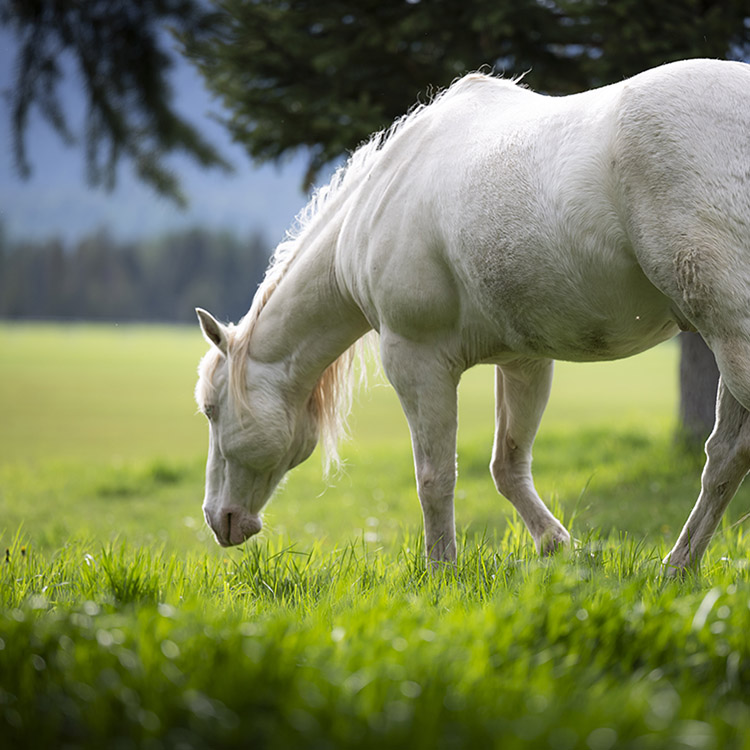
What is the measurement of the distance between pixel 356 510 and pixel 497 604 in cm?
554

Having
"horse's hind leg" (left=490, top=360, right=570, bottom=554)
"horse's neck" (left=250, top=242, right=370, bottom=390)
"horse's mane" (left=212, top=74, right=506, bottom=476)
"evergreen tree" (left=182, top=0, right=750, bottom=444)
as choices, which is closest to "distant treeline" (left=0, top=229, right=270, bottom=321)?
"evergreen tree" (left=182, top=0, right=750, bottom=444)

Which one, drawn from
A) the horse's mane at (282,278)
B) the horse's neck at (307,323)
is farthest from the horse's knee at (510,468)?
the horse's neck at (307,323)

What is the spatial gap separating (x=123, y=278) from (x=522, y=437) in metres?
87.6

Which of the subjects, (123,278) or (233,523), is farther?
(123,278)

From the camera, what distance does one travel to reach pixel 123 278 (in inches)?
3410

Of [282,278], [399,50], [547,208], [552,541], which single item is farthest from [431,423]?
[399,50]

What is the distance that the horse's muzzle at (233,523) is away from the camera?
13.4ft

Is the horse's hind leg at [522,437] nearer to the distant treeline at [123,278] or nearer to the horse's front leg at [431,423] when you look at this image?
the horse's front leg at [431,423]

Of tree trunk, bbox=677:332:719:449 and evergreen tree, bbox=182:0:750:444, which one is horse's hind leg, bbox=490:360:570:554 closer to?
evergreen tree, bbox=182:0:750:444

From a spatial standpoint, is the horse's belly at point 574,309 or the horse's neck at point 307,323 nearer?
the horse's belly at point 574,309

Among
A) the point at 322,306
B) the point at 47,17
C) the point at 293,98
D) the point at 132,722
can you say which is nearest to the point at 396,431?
the point at 293,98

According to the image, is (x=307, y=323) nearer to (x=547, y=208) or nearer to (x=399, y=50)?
(x=547, y=208)

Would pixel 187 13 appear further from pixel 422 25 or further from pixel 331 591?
pixel 422 25

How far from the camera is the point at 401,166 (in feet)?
11.1
